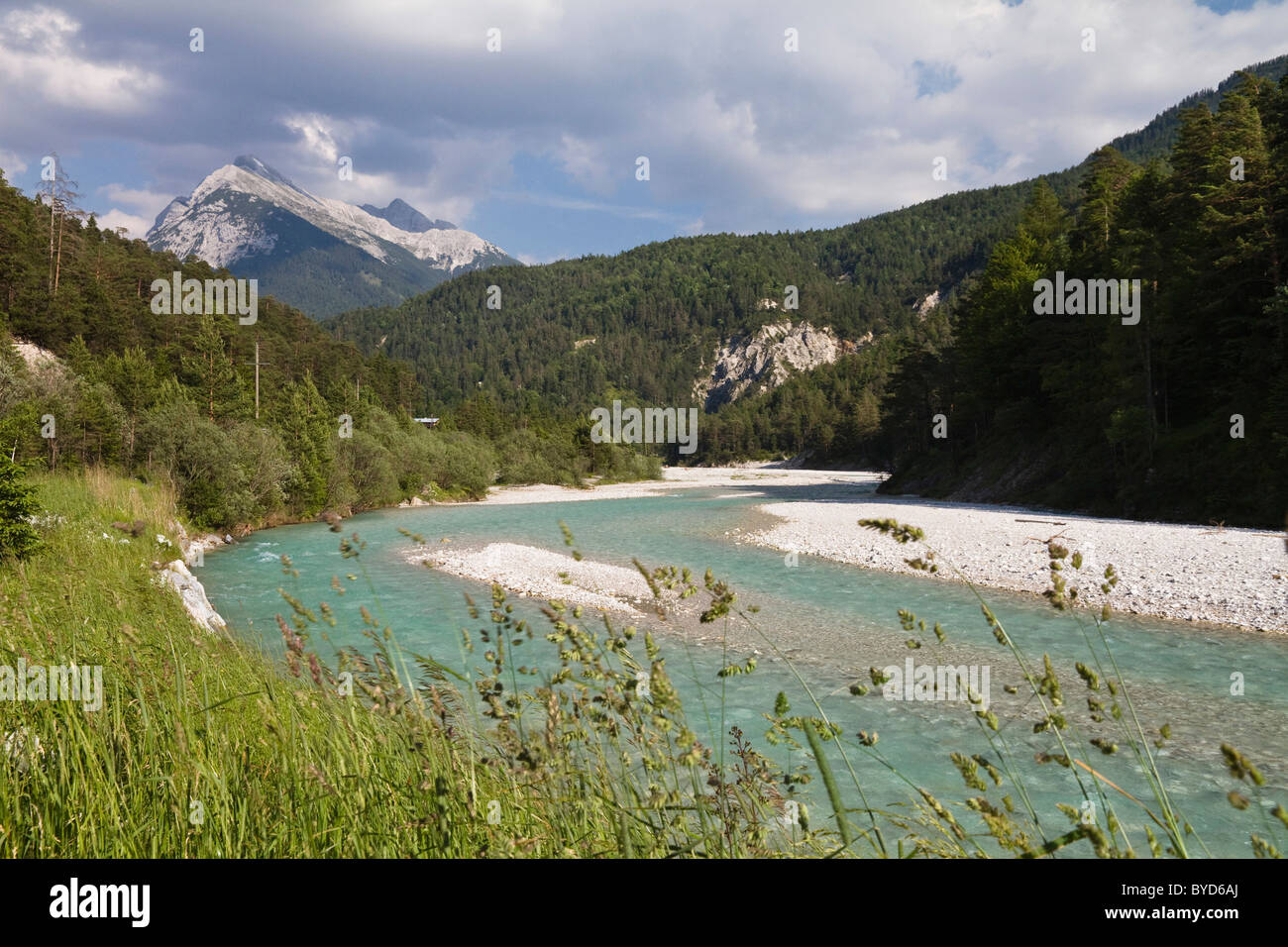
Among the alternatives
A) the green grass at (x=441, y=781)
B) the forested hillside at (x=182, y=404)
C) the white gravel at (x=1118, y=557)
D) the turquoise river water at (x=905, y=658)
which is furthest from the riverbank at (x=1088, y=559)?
the forested hillside at (x=182, y=404)

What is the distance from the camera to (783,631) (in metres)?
14.2

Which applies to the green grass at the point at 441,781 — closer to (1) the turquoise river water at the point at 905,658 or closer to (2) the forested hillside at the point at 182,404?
(1) the turquoise river water at the point at 905,658

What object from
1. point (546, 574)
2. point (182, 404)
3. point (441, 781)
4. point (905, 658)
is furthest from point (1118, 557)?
point (182, 404)

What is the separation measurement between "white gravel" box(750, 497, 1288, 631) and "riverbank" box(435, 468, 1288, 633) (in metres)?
0.03

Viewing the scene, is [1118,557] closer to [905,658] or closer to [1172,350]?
[905,658]

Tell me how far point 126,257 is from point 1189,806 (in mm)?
83055

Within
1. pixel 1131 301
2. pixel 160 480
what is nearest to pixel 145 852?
pixel 160 480

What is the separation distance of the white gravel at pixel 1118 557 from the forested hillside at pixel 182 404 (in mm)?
22445

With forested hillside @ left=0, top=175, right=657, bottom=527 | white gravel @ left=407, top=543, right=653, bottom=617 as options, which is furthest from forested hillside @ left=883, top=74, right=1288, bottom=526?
forested hillside @ left=0, top=175, right=657, bottom=527

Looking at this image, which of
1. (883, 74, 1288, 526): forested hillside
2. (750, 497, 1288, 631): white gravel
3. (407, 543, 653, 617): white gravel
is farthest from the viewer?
(883, 74, 1288, 526): forested hillside

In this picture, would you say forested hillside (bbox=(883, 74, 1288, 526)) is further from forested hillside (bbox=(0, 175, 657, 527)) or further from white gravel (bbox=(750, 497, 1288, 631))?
forested hillside (bbox=(0, 175, 657, 527))

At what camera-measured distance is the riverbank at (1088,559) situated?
585 inches

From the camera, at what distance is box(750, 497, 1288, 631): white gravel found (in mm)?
14789
